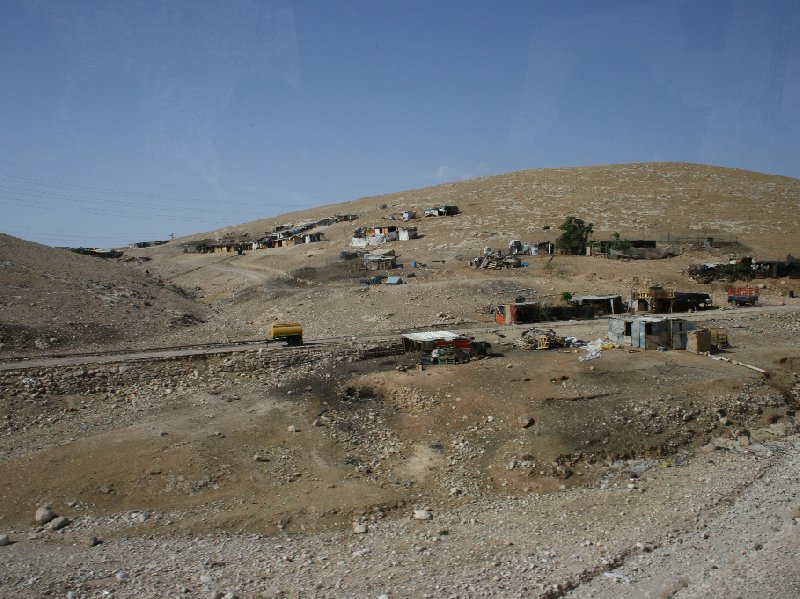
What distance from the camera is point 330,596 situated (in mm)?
10945

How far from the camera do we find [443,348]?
22.4 m

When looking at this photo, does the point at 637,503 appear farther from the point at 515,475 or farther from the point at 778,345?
the point at 778,345

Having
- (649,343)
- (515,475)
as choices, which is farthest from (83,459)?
(649,343)

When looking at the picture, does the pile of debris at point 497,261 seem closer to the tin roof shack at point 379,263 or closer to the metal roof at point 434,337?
the tin roof shack at point 379,263

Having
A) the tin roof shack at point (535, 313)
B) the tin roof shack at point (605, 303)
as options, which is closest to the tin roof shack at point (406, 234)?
the tin roof shack at point (605, 303)

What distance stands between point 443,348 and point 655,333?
27.0ft

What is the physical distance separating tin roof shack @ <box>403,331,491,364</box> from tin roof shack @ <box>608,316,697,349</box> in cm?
555

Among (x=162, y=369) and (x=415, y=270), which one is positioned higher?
(x=415, y=270)

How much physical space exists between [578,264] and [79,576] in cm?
3925

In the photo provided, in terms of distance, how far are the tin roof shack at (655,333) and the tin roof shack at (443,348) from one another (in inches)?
218

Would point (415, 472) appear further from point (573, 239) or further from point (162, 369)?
point (573, 239)

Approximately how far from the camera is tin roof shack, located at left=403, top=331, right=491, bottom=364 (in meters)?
22.2

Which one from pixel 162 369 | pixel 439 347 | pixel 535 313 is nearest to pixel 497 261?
Result: pixel 535 313

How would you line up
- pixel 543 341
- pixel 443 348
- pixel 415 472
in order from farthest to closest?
1. pixel 543 341
2. pixel 443 348
3. pixel 415 472
